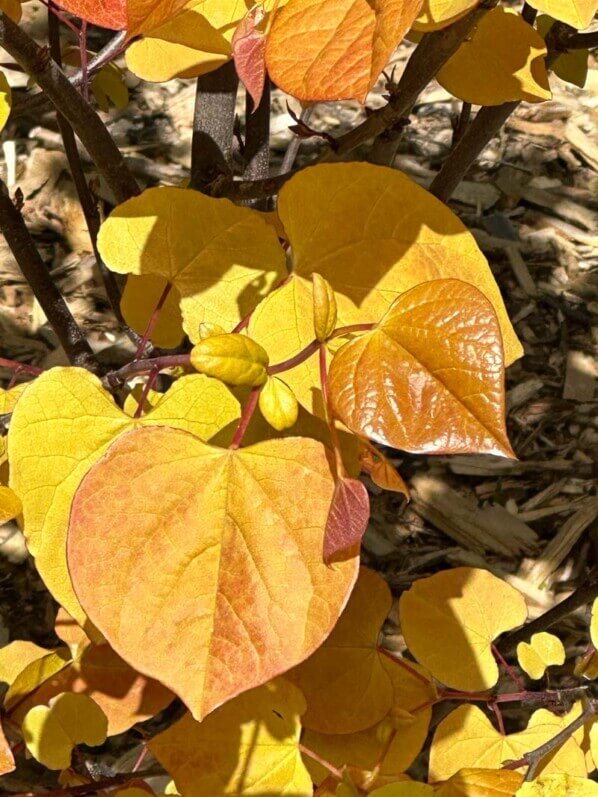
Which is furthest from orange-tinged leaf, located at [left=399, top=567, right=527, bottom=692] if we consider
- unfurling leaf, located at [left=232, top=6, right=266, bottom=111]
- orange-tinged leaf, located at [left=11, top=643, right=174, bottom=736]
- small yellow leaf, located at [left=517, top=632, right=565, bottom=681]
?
unfurling leaf, located at [left=232, top=6, right=266, bottom=111]

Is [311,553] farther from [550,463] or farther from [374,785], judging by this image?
[550,463]

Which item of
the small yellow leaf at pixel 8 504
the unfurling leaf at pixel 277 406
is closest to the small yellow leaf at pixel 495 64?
the unfurling leaf at pixel 277 406

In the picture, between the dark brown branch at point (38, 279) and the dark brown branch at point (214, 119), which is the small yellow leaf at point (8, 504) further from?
the dark brown branch at point (214, 119)

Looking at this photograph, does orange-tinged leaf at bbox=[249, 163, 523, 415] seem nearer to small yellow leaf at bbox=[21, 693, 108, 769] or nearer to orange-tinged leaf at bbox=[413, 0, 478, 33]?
orange-tinged leaf at bbox=[413, 0, 478, 33]

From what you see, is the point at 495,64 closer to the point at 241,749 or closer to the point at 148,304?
the point at 148,304

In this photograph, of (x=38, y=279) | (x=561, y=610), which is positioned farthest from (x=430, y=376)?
(x=38, y=279)
